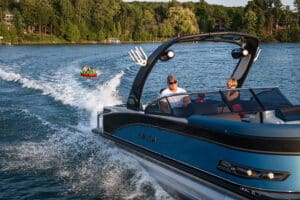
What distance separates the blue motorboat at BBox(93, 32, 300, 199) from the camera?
5695 mm

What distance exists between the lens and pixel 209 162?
21.0 feet

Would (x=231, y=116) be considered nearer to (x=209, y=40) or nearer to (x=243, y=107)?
(x=243, y=107)

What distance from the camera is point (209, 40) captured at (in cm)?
820

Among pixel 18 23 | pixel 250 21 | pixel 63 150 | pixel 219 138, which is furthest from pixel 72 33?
pixel 219 138

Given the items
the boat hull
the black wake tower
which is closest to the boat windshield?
the boat hull

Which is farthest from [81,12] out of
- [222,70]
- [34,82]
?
[34,82]

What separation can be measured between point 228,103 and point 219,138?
4.44ft

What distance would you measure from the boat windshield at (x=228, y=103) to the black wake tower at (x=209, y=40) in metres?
0.78

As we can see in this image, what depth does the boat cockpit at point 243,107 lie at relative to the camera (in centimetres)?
711

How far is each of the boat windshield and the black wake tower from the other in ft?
2.57

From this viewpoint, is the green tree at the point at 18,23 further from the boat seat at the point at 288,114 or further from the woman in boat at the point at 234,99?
the boat seat at the point at 288,114

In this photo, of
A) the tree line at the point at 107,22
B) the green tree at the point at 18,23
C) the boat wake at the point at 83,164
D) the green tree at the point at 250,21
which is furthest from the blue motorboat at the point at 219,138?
the green tree at the point at 250,21

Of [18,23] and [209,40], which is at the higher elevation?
[18,23]

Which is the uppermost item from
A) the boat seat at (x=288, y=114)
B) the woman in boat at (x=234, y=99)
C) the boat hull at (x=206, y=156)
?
the woman in boat at (x=234, y=99)
